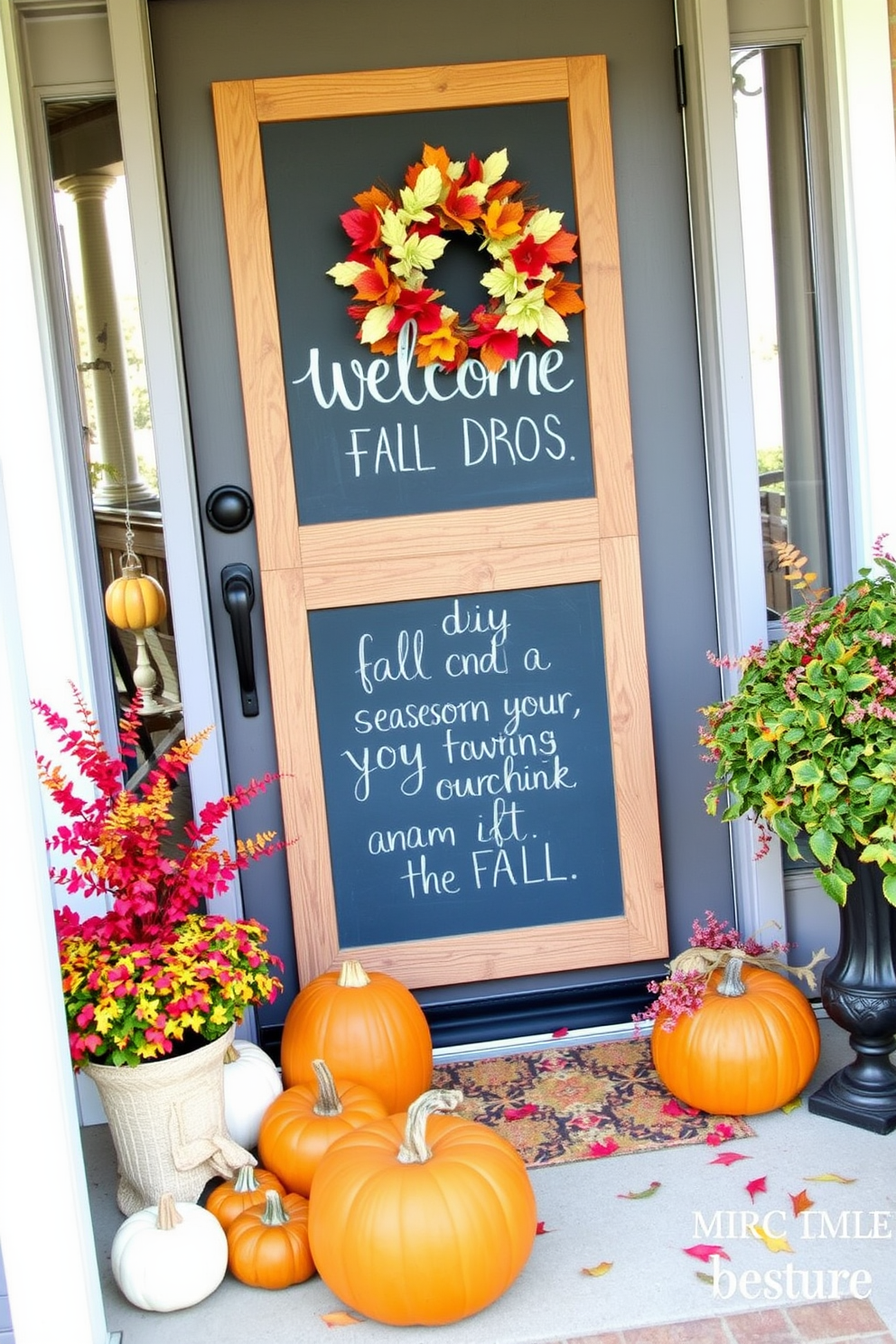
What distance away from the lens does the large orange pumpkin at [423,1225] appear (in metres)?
1.91

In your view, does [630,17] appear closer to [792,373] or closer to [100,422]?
[792,373]

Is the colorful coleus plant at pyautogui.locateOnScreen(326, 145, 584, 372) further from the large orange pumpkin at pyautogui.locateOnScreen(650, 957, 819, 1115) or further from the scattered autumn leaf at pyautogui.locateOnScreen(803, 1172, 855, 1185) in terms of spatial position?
the scattered autumn leaf at pyautogui.locateOnScreen(803, 1172, 855, 1185)

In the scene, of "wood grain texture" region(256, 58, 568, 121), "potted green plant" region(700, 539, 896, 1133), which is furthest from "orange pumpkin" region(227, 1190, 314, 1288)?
"wood grain texture" region(256, 58, 568, 121)

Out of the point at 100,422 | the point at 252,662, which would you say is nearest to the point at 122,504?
the point at 100,422

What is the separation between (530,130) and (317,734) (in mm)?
1355

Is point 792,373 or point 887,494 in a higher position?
point 792,373

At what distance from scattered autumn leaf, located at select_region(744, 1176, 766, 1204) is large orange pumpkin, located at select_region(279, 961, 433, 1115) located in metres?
0.67

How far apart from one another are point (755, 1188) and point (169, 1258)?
100cm

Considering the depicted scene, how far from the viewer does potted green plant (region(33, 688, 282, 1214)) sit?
85.3 inches

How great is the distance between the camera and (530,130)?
2.70m

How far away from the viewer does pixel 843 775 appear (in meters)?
2.21

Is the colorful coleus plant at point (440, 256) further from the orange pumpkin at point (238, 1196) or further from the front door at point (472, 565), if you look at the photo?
the orange pumpkin at point (238, 1196)

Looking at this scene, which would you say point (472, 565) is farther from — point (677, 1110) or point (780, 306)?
point (677, 1110)

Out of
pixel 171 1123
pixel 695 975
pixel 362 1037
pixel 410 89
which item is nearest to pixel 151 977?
pixel 171 1123
